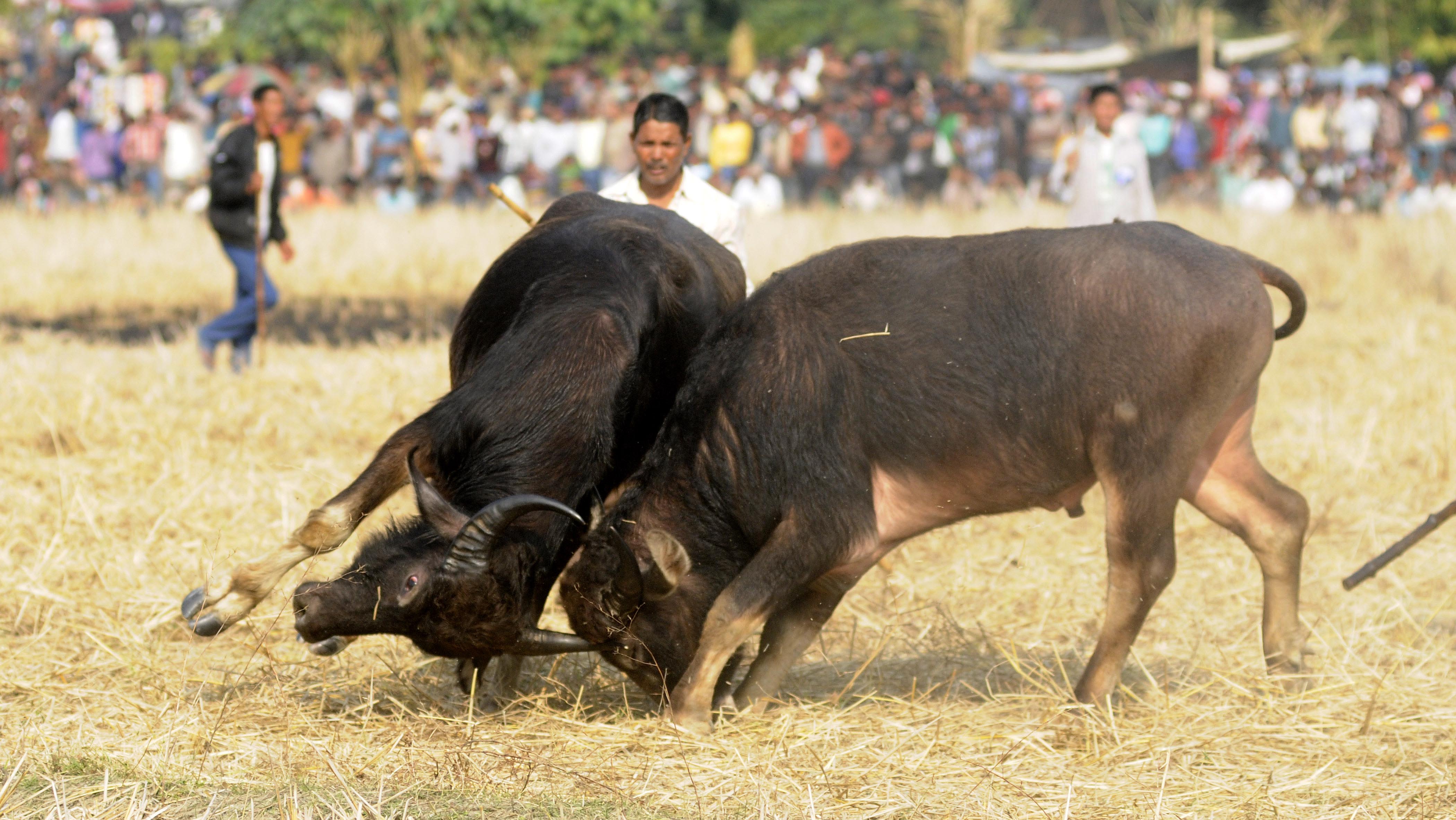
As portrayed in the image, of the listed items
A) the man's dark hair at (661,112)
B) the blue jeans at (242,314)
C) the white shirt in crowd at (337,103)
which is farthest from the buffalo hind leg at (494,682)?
the white shirt in crowd at (337,103)

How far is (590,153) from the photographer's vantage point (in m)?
21.4

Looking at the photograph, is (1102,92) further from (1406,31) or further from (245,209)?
(1406,31)

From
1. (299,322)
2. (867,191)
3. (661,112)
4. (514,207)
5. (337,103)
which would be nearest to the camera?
(514,207)

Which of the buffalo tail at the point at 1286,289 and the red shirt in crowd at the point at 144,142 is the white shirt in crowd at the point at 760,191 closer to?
the red shirt in crowd at the point at 144,142

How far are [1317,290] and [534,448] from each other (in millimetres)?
12023

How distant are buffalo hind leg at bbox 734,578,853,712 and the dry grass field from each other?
11 centimetres

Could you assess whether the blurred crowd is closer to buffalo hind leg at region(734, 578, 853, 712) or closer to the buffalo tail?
the buffalo tail

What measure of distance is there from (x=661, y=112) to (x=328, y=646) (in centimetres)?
313

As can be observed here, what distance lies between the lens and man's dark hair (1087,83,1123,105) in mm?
10344

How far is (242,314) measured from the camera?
10648 millimetres

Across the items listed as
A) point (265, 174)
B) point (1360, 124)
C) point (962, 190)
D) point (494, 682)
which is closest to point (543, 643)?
point (494, 682)

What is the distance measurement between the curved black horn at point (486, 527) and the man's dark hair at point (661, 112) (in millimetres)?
2861

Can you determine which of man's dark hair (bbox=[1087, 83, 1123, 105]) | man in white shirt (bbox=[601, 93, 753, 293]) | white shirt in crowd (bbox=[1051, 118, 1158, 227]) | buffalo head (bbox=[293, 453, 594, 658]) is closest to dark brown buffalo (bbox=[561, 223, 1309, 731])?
buffalo head (bbox=[293, 453, 594, 658])

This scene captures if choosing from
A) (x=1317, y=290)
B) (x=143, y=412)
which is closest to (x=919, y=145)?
(x=1317, y=290)
